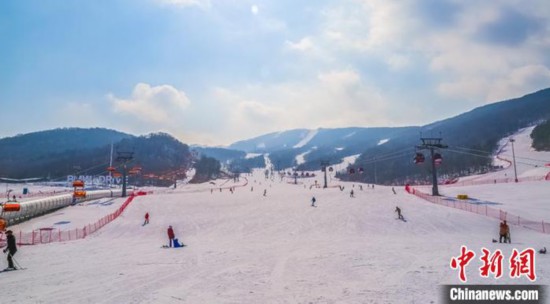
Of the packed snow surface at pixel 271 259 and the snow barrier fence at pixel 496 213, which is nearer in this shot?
the packed snow surface at pixel 271 259

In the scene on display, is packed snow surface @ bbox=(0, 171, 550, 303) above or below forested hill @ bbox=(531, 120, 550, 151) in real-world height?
below

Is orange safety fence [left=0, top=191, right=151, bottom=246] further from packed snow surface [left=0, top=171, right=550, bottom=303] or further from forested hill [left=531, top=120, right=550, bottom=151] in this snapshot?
forested hill [left=531, top=120, right=550, bottom=151]

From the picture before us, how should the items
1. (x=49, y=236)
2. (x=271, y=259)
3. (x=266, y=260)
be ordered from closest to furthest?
(x=266, y=260), (x=271, y=259), (x=49, y=236)

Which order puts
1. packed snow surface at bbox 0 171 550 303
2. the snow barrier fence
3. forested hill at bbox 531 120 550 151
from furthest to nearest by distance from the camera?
forested hill at bbox 531 120 550 151, the snow barrier fence, packed snow surface at bbox 0 171 550 303

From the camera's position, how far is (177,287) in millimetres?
13477

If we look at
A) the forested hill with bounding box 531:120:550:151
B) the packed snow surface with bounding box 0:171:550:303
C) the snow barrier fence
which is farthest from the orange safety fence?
the forested hill with bounding box 531:120:550:151

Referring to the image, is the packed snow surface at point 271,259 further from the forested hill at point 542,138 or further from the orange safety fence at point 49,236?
the forested hill at point 542,138

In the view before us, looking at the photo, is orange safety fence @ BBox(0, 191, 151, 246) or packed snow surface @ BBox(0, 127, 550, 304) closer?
packed snow surface @ BBox(0, 127, 550, 304)

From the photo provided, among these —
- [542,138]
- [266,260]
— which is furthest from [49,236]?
[542,138]

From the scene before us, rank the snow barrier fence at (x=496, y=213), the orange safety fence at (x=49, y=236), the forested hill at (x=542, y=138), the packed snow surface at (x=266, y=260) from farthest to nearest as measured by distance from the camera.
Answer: the forested hill at (x=542, y=138), the snow barrier fence at (x=496, y=213), the orange safety fence at (x=49, y=236), the packed snow surface at (x=266, y=260)

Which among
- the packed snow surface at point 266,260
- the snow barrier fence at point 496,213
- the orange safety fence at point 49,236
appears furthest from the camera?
the snow barrier fence at point 496,213

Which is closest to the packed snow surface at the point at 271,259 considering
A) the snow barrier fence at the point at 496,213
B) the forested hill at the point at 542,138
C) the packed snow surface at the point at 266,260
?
the packed snow surface at the point at 266,260

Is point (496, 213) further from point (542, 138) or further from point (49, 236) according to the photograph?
point (542, 138)

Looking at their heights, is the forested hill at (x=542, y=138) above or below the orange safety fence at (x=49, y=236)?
above
